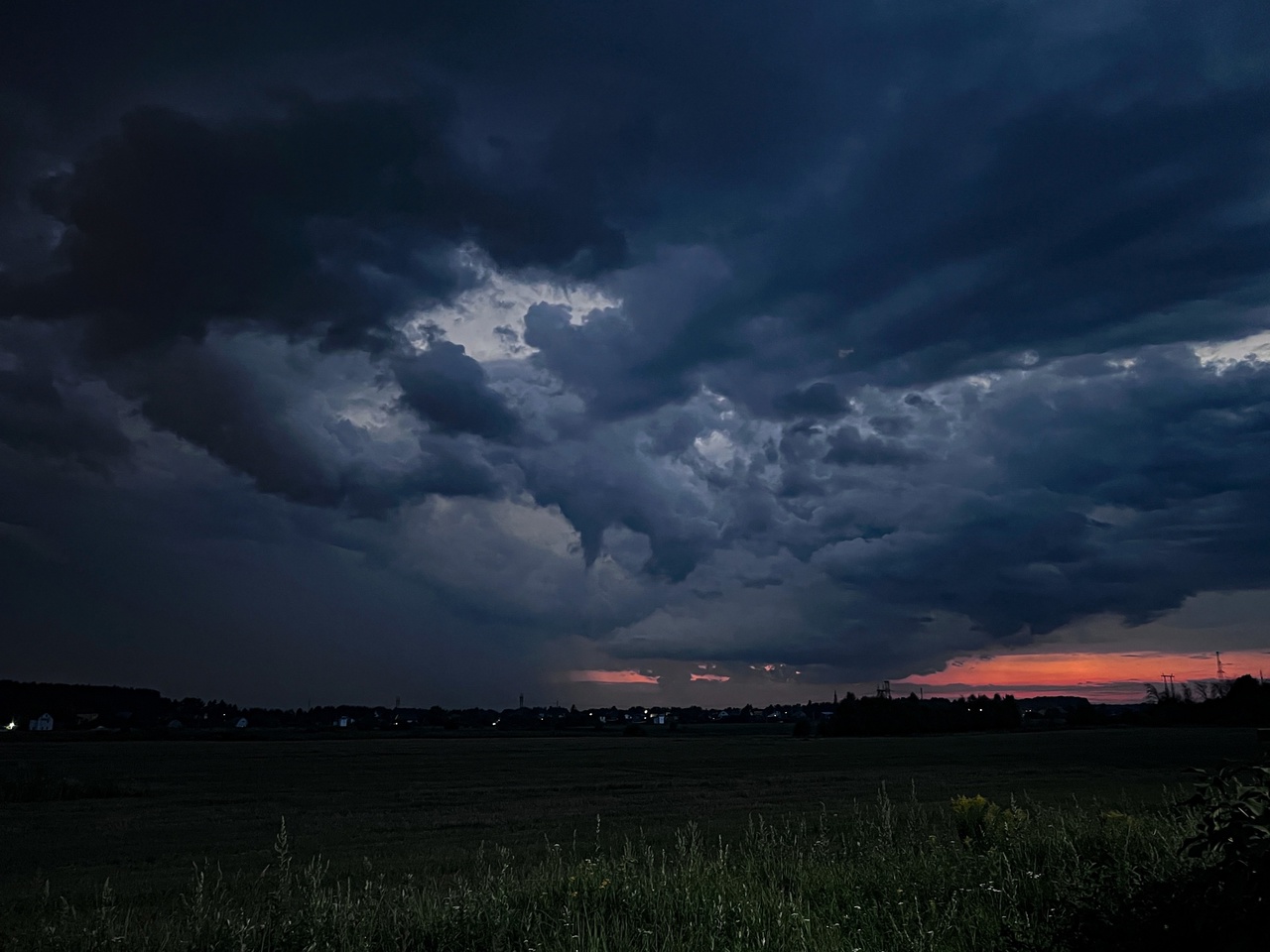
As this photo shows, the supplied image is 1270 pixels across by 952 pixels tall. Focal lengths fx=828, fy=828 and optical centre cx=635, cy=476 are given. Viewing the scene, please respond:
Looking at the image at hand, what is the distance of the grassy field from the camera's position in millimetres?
21344

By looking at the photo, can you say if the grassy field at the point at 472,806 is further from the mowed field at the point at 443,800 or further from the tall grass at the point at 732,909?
the tall grass at the point at 732,909

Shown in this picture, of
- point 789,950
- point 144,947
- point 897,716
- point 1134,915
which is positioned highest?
point 1134,915

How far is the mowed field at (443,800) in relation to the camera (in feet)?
85.5

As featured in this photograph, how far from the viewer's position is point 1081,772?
58625mm

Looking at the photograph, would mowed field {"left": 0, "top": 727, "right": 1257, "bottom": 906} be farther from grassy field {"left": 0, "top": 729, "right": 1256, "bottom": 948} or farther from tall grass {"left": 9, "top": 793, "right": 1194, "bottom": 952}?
tall grass {"left": 9, "top": 793, "right": 1194, "bottom": 952}

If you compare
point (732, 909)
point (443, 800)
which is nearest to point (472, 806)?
point (443, 800)

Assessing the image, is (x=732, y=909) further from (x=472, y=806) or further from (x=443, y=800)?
(x=443, y=800)

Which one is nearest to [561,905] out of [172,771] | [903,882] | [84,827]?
[903,882]

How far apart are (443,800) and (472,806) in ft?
15.0

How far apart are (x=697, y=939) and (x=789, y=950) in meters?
0.63

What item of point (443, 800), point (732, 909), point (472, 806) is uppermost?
point (732, 909)

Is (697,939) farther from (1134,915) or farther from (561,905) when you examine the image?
(1134,915)

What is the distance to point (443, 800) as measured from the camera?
46.5 metres

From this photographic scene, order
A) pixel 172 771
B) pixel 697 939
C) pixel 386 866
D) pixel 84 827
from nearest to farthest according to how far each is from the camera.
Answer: pixel 697 939 < pixel 386 866 < pixel 84 827 < pixel 172 771
